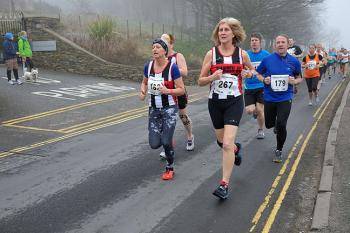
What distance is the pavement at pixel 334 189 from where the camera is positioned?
460 centimetres

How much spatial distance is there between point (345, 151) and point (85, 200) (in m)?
Result: 4.48

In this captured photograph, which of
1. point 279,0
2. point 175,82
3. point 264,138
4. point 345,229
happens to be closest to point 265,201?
point 345,229

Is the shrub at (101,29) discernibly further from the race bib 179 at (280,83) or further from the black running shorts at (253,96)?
the race bib 179 at (280,83)

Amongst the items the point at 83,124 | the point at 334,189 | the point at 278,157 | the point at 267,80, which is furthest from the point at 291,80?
the point at 83,124

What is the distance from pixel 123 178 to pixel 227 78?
6.91 feet

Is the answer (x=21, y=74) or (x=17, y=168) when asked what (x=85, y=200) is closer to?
(x=17, y=168)

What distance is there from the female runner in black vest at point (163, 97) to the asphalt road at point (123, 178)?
636mm

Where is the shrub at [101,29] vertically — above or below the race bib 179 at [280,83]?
above

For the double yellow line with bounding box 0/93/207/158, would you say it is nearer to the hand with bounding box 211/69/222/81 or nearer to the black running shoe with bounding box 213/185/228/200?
the black running shoe with bounding box 213/185/228/200

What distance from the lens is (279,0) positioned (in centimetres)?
3600

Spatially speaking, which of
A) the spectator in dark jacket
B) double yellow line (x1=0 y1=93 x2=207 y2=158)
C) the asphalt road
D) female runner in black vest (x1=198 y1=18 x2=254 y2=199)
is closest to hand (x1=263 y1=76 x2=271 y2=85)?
the asphalt road

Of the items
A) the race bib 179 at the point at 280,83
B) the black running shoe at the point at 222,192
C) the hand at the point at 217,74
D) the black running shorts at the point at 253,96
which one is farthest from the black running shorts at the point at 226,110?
the black running shorts at the point at 253,96

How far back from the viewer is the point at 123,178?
633 cm

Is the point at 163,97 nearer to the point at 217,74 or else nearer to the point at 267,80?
the point at 217,74
